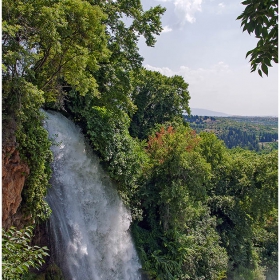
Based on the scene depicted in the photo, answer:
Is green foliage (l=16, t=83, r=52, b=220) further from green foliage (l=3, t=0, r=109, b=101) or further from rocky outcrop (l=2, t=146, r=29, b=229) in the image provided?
green foliage (l=3, t=0, r=109, b=101)

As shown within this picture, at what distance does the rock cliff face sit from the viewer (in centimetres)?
621

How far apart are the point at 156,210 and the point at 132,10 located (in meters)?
9.40

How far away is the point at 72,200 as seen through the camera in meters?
8.70

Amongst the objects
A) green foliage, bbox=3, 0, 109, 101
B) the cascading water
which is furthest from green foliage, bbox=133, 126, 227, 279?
green foliage, bbox=3, 0, 109, 101

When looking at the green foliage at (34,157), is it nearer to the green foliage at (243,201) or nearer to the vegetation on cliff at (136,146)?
the vegetation on cliff at (136,146)

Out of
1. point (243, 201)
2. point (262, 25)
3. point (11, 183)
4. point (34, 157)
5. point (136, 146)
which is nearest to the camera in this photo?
point (262, 25)

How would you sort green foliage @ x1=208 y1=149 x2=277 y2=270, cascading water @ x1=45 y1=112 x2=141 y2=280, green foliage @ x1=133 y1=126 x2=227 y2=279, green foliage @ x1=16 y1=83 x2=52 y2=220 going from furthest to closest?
green foliage @ x1=208 y1=149 x2=277 y2=270 < green foliage @ x1=133 y1=126 x2=227 y2=279 < cascading water @ x1=45 y1=112 x2=141 y2=280 < green foliage @ x1=16 y1=83 x2=52 y2=220

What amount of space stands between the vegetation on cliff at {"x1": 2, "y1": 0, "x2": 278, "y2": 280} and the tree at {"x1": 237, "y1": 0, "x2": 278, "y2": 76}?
4548mm

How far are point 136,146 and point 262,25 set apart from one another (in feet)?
35.1

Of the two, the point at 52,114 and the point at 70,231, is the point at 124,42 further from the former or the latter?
the point at 70,231

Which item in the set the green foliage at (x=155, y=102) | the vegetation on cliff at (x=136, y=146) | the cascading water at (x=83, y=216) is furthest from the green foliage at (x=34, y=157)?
the green foliage at (x=155, y=102)

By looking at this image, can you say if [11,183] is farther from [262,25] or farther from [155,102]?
[155,102]

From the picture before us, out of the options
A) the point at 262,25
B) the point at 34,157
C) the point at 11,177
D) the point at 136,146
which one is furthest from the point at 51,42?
the point at 136,146

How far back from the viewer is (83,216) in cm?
894
